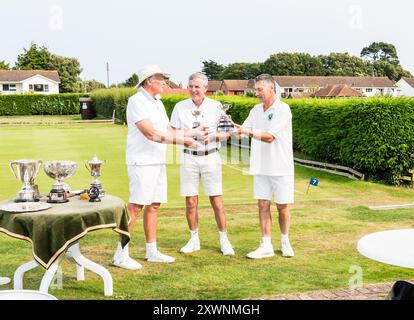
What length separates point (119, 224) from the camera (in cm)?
502

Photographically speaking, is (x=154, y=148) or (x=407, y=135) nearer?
(x=154, y=148)

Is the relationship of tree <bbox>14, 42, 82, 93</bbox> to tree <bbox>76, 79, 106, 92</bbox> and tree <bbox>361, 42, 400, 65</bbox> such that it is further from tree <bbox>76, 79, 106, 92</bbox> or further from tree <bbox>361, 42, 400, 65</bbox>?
tree <bbox>361, 42, 400, 65</bbox>

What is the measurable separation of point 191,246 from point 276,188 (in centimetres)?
121

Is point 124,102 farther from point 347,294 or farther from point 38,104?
point 347,294

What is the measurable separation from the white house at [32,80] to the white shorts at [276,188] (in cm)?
5979

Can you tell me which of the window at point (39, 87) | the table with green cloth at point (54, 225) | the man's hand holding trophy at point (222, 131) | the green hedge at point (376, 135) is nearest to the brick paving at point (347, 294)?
the table with green cloth at point (54, 225)

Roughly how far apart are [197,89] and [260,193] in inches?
52.8

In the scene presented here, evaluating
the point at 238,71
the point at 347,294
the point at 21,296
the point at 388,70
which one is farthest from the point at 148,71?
the point at 388,70

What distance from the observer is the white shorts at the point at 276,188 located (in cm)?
613

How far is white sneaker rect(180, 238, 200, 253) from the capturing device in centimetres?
650

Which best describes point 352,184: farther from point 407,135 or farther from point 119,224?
point 119,224

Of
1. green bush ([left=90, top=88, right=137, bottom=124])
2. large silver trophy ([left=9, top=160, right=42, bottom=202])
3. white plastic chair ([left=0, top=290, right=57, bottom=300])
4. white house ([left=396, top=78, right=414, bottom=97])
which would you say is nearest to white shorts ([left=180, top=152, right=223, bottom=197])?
large silver trophy ([left=9, top=160, right=42, bottom=202])
